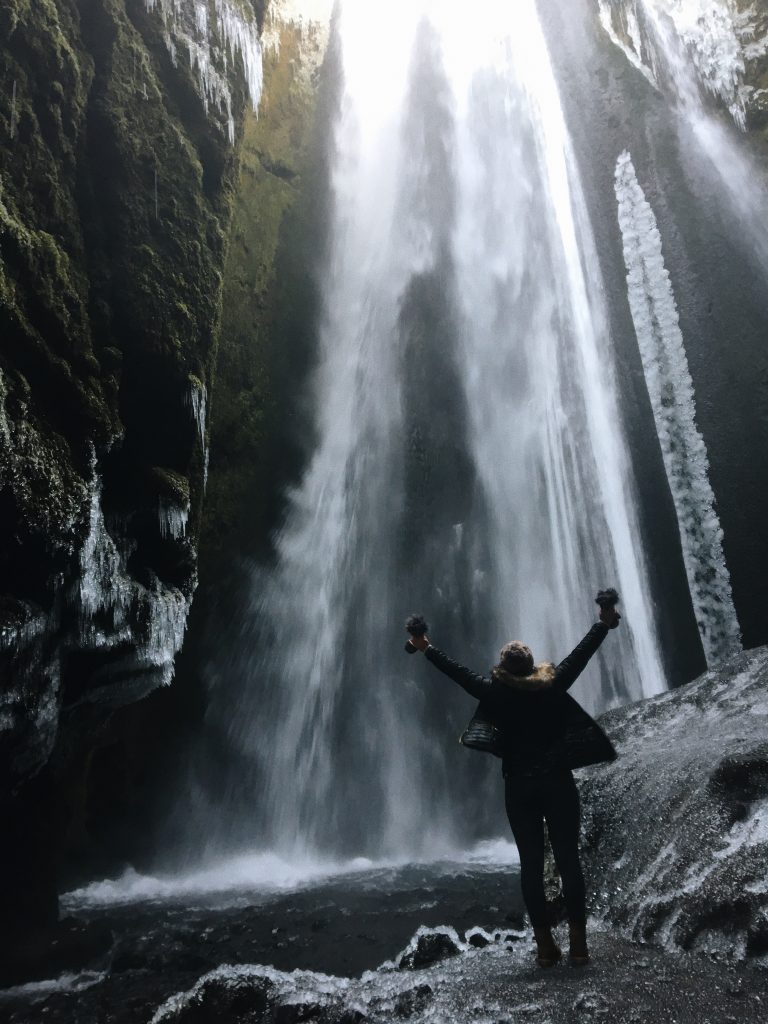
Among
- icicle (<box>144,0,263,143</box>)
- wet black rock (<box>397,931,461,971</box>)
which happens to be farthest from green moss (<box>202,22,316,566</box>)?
wet black rock (<box>397,931,461,971</box>)

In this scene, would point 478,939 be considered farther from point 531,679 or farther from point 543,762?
point 531,679

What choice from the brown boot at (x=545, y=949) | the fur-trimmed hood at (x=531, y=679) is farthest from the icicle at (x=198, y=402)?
the brown boot at (x=545, y=949)

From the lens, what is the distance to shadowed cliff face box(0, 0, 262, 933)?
257 inches

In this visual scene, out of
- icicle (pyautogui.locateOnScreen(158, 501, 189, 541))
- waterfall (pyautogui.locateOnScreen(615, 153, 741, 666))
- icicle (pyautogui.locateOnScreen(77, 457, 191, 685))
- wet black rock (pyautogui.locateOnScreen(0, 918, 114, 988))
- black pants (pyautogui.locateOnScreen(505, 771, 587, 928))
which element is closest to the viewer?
black pants (pyautogui.locateOnScreen(505, 771, 587, 928))

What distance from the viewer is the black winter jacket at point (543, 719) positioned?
134 inches

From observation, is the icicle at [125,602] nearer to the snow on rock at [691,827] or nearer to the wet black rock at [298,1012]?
the wet black rock at [298,1012]

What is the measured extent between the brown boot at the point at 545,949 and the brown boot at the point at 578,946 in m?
0.09

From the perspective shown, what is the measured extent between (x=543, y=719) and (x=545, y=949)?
127 cm

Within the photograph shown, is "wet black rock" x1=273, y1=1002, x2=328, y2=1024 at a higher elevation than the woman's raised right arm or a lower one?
lower

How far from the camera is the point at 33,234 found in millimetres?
7164

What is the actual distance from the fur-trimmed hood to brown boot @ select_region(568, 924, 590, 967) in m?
1.26

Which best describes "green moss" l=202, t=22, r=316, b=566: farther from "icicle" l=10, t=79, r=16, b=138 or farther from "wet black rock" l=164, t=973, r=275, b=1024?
"wet black rock" l=164, t=973, r=275, b=1024

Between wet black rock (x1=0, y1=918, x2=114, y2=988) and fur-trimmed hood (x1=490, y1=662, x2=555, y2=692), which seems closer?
fur-trimmed hood (x1=490, y1=662, x2=555, y2=692)

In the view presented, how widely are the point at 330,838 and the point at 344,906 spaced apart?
14.3 ft
